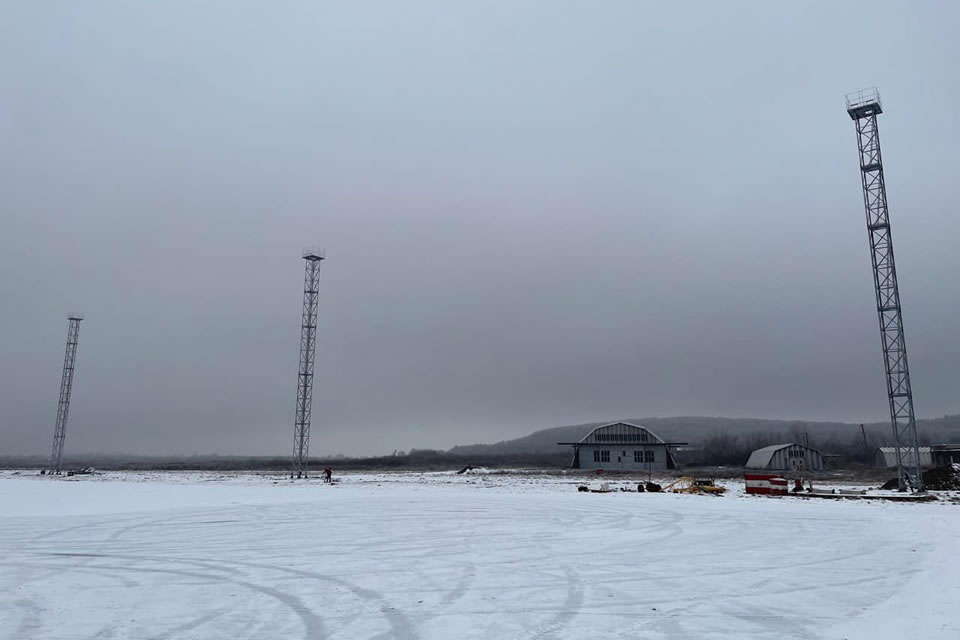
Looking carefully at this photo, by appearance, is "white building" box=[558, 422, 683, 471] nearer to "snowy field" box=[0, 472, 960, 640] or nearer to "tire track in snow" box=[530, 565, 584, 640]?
"snowy field" box=[0, 472, 960, 640]

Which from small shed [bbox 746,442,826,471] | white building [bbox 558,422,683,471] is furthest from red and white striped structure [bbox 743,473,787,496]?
small shed [bbox 746,442,826,471]

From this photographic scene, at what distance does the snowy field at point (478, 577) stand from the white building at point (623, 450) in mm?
52800

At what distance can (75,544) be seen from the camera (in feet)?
49.7

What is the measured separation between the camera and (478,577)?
36.1ft

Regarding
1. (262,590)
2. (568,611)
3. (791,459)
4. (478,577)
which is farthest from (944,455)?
(262,590)

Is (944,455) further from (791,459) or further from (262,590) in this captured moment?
(262,590)

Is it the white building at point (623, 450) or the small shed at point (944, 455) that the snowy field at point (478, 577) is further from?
the white building at point (623, 450)

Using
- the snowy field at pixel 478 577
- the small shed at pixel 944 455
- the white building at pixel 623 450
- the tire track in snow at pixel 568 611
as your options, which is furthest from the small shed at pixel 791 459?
the tire track in snow at pixel 568 611

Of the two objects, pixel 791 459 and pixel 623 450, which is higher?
pixel 623 450

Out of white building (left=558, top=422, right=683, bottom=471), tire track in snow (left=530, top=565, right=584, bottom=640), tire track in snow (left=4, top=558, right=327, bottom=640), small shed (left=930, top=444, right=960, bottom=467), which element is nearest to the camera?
tire track in snow (left=530, top=565, right=584, bottom=640)

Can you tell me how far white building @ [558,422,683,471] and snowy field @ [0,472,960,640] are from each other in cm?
5280

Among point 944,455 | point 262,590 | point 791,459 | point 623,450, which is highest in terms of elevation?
point 623,450

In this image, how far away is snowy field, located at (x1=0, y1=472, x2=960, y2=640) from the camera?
801cm

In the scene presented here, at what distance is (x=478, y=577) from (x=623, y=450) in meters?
65.7
